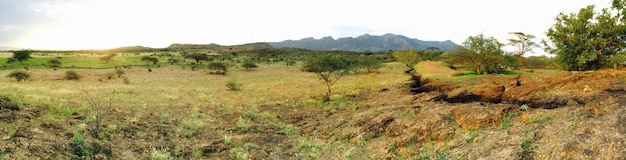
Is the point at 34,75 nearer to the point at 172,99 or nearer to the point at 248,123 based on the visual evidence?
the point at 172,99

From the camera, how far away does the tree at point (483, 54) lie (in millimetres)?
43531

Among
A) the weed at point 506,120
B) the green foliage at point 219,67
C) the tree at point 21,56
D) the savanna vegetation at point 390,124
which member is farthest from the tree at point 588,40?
the tree at point 21,56

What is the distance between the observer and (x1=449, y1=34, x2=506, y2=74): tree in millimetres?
43531

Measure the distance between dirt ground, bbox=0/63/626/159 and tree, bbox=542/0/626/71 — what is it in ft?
22.5

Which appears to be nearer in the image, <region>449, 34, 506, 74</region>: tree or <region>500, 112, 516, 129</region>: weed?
<region>500, 112, 516, 129</region>: weed

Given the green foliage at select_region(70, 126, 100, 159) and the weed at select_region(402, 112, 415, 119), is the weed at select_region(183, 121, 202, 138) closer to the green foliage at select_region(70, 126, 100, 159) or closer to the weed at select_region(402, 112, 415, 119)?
the green foliage at select_region(70, 126, 100, 159)

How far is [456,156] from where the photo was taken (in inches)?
453

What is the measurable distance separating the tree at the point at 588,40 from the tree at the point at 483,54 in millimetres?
18043

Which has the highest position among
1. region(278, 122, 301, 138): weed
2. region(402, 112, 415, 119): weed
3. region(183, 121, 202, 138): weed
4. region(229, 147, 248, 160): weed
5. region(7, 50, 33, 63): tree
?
region(7, 50, 33, 63): tree

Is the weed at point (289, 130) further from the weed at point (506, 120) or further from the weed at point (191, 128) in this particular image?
the weed at point (506, 120)

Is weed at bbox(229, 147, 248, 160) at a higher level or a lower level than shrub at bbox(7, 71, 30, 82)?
lower

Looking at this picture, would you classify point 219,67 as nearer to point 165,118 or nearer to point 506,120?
point 165,118

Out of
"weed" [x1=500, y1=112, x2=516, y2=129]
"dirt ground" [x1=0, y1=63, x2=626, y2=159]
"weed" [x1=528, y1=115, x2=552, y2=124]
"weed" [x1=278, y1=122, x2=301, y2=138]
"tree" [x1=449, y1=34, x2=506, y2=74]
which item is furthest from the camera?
"tree" [x1=449, y1=34, x2=506, y2=74]

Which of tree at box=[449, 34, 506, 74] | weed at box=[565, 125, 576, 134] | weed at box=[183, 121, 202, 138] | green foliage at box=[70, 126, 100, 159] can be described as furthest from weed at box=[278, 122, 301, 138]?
tree at box=[449, 34, 506, 74]
